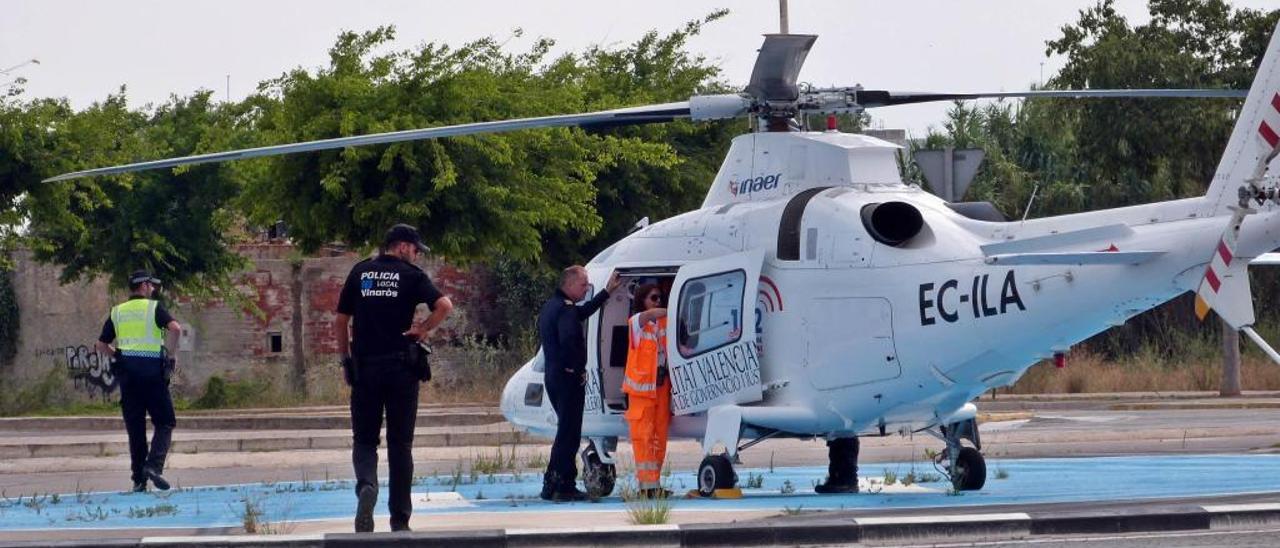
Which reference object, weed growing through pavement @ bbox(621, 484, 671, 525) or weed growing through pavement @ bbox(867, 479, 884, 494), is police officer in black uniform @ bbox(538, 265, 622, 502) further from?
weed growing through pavement @ bbox(867, 479, 884, 494)

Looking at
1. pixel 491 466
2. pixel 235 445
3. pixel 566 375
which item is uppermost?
pixel 566 375

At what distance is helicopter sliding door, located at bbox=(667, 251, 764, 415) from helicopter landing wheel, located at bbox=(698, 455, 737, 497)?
0.66 m

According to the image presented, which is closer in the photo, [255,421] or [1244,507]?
[1244,507]

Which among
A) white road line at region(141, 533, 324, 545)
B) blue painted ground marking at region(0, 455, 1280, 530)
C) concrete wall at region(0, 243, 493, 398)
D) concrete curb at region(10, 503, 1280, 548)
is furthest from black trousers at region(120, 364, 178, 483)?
concrete wall at region(0, 243, 493, 398)

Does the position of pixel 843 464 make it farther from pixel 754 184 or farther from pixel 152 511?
pixel 152 511

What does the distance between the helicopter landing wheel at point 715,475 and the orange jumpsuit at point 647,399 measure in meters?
0.33

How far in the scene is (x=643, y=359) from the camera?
14.9 m

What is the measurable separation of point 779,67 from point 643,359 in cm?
233

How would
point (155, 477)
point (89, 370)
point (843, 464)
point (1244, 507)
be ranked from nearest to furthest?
point (1244, 507) → point (843, 464) → point (155, 477) → point (89, 370)

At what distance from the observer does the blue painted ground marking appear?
13.3m

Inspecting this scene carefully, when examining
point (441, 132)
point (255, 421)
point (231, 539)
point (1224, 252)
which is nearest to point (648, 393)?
point (441, 132)

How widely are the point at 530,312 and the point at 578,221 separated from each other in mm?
9402

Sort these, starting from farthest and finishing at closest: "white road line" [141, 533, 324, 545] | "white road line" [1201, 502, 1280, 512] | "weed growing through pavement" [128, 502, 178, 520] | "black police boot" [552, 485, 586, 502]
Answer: "black police boot" [552, 485, 586, 502]
"weed growing through pavement" [128, 502, 178, 520]
"white road line" [1201, 502, 1280, 512]
"white road line" [141, 533, 324, 545]

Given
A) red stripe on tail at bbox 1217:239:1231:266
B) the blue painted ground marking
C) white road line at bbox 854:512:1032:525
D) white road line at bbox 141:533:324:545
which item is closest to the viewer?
white road line at bbox 141:533:324:545
